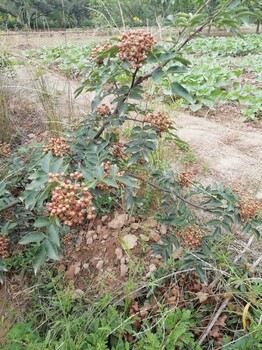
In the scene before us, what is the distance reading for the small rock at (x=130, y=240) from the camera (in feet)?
5.86

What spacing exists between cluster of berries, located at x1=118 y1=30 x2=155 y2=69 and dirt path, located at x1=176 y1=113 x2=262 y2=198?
4.30 ft

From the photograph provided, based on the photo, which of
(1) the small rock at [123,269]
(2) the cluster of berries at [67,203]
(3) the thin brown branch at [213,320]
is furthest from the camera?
(1) the small rock at [123,269]

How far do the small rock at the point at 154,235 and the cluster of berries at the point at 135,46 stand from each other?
0.99m

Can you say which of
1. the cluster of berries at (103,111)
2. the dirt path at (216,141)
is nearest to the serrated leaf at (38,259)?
the cluster of berries at (103,111)

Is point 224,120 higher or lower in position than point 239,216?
lower

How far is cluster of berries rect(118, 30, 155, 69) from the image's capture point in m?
1.19

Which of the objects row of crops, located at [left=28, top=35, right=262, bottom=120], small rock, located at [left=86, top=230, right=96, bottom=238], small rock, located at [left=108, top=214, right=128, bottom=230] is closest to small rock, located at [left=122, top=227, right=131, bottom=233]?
small rock, located at [left=108, top=214, right=128, bottom=230]

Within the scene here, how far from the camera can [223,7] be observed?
1.32m

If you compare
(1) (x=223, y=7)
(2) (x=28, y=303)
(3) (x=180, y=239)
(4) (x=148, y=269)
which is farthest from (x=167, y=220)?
(1) (x=223, y=7)

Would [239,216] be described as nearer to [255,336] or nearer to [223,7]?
[255,336]

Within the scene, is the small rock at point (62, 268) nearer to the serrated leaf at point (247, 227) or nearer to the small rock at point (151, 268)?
the small rock at point (151, 268)

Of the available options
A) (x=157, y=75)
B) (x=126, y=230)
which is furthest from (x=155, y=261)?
(x=157, y=75)

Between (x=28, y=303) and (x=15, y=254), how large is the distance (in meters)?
0.33

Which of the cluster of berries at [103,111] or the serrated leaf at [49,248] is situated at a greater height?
Answer: the cluster of berries at [103,111]
